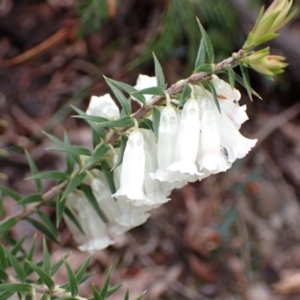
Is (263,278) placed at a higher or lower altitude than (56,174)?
lower

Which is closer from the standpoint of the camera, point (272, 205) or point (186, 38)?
point (272, 205)

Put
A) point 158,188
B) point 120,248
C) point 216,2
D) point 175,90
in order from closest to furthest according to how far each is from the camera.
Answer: point 175,90
point 158,188
point 120,248
point 216,2

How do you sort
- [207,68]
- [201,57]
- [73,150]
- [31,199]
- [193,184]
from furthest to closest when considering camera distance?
[193,184], [31,199], [73,150], [201,57], [207,68]

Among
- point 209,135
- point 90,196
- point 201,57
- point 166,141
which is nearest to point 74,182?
point 90,196

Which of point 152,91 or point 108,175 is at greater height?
point 152,91

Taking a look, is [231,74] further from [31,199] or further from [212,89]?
[31,199]

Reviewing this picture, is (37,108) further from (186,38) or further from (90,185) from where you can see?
(90,185)

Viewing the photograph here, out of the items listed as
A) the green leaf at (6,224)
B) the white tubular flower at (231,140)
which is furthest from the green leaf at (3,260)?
the white tubular flower at (231,140)

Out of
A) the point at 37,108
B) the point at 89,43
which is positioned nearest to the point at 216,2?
the point at 89,43
